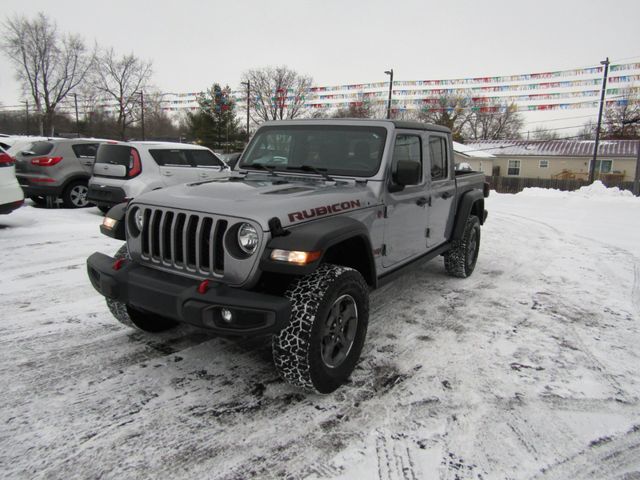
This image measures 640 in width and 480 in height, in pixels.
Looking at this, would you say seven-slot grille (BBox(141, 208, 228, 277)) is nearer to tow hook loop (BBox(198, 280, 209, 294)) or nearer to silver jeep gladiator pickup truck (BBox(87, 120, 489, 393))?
silver jeep gladiator pickup truck (BBox(87, 120, 489, 393))

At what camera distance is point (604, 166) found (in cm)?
3909

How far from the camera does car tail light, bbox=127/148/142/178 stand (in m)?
8.89

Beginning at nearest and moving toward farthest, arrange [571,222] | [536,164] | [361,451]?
[361,451]
[571,222]
[536,164]

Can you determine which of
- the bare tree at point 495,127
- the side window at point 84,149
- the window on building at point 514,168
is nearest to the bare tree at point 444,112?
the bare tree at point 495,127

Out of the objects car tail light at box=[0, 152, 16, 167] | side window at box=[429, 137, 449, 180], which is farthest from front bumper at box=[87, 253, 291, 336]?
car tail light at box=[0, 152, 16, 167]

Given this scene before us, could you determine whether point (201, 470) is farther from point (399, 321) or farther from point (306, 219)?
point (399, 321)

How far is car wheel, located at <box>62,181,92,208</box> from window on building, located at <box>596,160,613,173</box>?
137 feet

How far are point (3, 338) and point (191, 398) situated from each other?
6.32 ft

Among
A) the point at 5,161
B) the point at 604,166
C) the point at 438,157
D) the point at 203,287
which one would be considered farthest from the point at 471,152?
the point at 203,287

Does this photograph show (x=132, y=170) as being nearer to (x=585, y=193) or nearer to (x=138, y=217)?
(x=138, y=217)

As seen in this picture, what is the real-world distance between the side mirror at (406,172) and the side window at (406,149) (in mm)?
197

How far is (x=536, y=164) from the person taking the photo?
135 ft

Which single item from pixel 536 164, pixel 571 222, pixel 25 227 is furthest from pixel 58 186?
pixel 536 164

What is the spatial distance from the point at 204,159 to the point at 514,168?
38.8 meters
